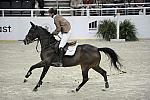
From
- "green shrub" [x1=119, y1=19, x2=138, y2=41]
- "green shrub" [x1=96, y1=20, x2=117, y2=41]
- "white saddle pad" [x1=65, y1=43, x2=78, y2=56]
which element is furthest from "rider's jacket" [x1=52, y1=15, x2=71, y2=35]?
"green shrub" [x1=119, y1=19, x2=138, y2=41]

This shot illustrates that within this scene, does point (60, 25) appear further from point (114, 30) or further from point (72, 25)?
point (72, 25)

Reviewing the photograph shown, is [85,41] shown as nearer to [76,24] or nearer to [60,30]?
[76,24]

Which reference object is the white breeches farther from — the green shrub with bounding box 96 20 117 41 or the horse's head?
Result: the green shrub with bounding box 96 20 117 41

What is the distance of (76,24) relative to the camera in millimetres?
24297

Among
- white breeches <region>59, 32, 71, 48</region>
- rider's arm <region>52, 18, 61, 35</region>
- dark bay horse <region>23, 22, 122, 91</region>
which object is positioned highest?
rider's arm <region>52, 18, 61, 35</region>

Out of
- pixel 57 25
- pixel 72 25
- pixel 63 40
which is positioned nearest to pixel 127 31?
pixel 72 25

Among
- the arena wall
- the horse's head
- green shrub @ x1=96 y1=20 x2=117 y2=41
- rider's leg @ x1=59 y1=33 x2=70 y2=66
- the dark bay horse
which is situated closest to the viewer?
the dark bay horse

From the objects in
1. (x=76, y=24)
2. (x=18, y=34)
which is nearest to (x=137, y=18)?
(x=76, y=24)

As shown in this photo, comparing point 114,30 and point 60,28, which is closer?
point 60,28

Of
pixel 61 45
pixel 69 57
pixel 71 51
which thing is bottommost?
pixel 69 57

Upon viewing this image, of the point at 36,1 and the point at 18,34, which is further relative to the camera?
the point at 36,1

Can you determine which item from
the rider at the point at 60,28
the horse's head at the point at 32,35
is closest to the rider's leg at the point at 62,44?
the rider at the point at 60,28

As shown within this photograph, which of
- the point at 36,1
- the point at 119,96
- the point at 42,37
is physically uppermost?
the point at 36,1

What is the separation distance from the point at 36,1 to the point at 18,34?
4.97 metres
